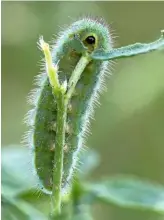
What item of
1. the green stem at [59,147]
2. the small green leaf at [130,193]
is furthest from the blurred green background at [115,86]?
the green stem at [59,147]

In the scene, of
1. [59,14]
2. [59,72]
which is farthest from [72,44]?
[59,14]

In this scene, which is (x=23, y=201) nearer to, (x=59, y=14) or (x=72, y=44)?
(x=72, y=44)

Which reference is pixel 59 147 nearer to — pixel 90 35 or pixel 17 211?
pixel 90 35

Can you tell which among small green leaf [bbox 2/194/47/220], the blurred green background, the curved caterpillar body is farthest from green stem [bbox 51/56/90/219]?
the blurred green background

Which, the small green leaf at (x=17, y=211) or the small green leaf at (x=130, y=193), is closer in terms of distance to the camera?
the small green leaf at (x=17, y=211)

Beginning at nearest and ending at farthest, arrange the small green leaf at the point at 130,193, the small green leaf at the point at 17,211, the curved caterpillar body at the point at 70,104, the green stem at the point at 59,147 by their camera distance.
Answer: the green stem at the point at 59,147, the curved caterpillar body at the point at 70,104, the small green leaf at the point at 17,211, the small green leaf at the point at 130,193

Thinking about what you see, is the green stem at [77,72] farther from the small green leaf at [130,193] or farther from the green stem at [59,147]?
the small green leaf at [130,193]
